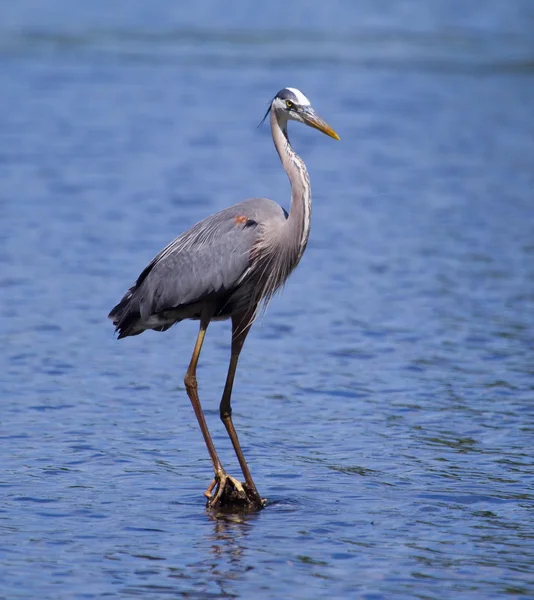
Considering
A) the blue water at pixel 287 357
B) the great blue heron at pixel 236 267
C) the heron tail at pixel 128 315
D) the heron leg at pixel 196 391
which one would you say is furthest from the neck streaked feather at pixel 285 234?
the blue water at pixel 287 357

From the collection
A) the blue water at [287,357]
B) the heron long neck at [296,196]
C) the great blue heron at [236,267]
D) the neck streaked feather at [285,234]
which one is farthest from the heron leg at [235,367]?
the heron long neck at [296,196]

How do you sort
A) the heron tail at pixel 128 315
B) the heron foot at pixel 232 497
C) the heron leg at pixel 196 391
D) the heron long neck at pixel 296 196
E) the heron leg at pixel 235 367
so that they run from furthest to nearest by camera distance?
the heron tail at pixel 128 315, the heron leg at pixel 235 367, the heron leg at pixel 196 391, the heron long neck at pixel 296 196, the heron foot at pixel 232 497

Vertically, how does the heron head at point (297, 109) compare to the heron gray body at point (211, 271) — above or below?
above

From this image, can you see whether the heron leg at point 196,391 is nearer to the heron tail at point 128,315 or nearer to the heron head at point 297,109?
the heron tail at point 128,315

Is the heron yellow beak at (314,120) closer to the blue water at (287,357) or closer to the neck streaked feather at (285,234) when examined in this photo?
the neck streaked feather at (285,234)

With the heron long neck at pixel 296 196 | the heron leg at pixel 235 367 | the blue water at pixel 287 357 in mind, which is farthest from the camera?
the heron leg at pixel 235 367

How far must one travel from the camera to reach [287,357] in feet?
36.9

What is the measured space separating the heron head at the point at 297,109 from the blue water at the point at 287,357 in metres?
2.26

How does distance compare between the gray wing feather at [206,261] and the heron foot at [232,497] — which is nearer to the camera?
the heron foot at [232,497]

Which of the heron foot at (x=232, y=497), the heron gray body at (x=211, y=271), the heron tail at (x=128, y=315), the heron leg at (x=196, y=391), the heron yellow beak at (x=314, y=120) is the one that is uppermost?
the heron yellow beak at (x=314, y=120)

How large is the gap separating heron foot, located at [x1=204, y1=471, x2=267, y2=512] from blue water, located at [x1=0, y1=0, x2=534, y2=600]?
0.10 m

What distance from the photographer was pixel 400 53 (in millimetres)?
32250

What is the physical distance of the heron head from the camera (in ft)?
25.6

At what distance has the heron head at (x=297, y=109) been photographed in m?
7.80
